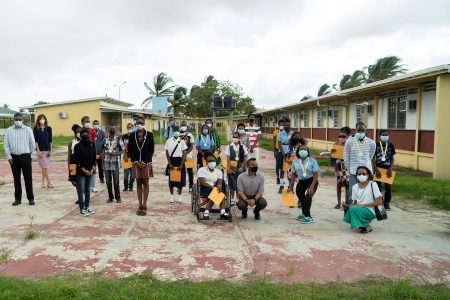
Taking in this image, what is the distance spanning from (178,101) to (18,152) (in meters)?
50.1

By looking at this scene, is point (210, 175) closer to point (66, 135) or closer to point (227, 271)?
point (227, 271)

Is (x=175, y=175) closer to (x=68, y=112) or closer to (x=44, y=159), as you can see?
(x=44, y=159)

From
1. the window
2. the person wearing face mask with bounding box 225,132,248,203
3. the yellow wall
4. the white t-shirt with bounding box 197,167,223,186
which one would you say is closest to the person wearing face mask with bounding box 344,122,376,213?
the person wearing face mask with bounding box 225,132,248,203

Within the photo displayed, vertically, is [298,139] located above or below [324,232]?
above

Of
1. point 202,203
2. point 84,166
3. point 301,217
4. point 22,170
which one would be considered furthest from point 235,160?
point 22,170

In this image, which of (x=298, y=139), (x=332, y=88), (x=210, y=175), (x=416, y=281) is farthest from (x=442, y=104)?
(x=332, y=88)

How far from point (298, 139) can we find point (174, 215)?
9.15 ft

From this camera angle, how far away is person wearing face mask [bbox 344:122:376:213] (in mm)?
7172

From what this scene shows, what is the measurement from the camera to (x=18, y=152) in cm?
810

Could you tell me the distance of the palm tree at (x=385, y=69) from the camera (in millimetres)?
34472

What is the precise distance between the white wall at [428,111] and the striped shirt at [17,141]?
1142 centimetres

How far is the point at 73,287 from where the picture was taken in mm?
3936

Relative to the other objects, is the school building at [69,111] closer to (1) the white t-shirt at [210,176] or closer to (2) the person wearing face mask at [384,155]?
(1) the white t-shirt at [210,176]

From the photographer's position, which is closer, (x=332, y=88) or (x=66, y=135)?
(x=66, y=135)
